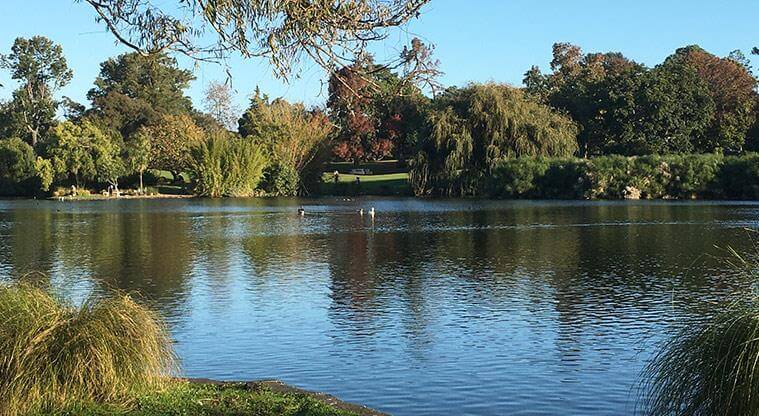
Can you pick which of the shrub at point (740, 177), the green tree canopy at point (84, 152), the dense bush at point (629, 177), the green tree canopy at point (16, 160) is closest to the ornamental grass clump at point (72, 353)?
the dense bush at point (629, 177)

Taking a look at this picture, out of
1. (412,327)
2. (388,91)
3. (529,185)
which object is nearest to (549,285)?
(412,327)

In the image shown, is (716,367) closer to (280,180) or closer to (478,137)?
(478,137)

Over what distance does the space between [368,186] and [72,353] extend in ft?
236

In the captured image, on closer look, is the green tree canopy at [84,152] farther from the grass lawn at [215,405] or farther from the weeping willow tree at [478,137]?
the grass lawn at [215,405]

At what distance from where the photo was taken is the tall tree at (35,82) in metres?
72.1

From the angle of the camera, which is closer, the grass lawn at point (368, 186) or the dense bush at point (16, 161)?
the grass lawn at point (368, 186)

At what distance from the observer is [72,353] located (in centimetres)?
805

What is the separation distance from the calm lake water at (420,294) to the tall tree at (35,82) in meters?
35.5

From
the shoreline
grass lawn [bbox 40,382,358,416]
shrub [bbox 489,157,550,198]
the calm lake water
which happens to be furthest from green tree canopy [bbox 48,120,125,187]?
grass lawn [bbox 40,382,358,416]

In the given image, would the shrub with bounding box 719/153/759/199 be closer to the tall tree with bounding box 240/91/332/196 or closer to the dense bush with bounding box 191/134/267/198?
the tall tree with bounding box 240/91/332/196

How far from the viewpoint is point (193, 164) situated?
251ft

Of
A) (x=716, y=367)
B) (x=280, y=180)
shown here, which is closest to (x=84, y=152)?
(x=280, y=180)

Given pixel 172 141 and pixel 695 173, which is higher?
pixel 172 141

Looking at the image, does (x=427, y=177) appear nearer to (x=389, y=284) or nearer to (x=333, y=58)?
(x=389, y=284)
